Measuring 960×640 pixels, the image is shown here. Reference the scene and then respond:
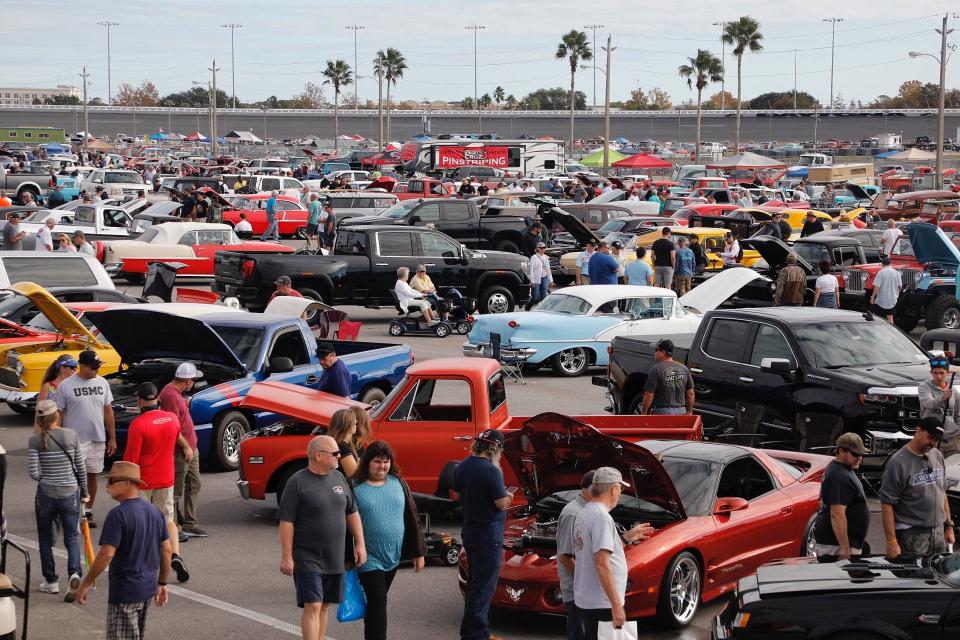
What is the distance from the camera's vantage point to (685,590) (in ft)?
29.5

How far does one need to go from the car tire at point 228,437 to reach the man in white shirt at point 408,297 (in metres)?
9.80

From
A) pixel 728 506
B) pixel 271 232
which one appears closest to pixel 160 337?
pixel 728 506

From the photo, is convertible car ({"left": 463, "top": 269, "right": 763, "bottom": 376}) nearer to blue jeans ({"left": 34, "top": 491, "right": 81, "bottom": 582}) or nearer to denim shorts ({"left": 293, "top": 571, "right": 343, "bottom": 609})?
blue jeans ({"left": 34, "top": 491, "right": 81, "bottom": 582})

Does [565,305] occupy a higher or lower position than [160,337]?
lower

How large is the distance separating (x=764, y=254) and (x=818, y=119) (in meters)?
124

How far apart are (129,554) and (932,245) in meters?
19.5

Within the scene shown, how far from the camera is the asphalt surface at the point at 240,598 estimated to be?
29.3 ft

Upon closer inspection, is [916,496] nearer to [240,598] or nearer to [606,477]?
[606,477]

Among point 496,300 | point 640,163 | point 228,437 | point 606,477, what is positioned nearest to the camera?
point 606,477

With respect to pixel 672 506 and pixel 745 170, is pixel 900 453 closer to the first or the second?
pixel 672 506

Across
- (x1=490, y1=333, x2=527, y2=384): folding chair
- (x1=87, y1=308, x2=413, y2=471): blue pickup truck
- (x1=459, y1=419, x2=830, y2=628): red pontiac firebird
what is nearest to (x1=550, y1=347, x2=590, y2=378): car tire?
(x1=490, y1=333, x2=527, y2=384): folding chair

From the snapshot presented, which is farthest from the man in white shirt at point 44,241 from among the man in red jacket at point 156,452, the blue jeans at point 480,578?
the blue jeans at point 480,578

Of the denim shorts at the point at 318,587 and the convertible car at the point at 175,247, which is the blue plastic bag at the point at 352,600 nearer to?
the denim shorts at the point at 318,587

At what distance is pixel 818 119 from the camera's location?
14138cm
